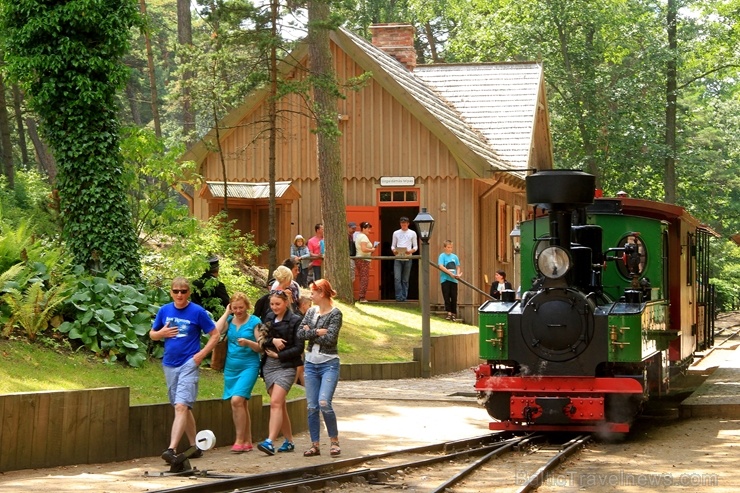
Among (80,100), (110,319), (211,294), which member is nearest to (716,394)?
(211,294)

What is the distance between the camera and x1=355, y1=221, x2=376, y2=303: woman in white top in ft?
86.2

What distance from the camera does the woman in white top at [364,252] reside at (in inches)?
1035

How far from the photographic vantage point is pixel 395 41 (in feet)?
121

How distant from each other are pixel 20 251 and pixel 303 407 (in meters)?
3.81

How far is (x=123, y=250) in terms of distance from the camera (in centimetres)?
1587

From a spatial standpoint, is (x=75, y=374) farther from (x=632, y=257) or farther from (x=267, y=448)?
(x=632, y=257)

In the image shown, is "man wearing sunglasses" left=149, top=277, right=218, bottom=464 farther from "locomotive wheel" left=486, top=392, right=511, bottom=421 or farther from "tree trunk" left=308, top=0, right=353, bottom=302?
"tree trunk" left=308, top=0, right=353, bottom=302

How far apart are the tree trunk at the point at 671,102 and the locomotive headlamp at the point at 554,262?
30494mm

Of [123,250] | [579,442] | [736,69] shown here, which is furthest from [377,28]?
[579,442]

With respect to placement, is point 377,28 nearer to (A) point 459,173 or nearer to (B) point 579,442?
(A) point 459,173

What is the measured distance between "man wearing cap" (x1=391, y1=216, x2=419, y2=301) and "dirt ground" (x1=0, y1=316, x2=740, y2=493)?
357 inches

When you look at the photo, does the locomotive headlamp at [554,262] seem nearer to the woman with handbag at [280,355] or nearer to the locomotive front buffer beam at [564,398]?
the locomotive front buffer beam at [564,398]

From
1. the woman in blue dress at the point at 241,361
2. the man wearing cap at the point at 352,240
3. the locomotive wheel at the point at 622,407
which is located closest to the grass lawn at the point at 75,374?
the woman in blue dress at the point at 241,361

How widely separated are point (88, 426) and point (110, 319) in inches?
120
